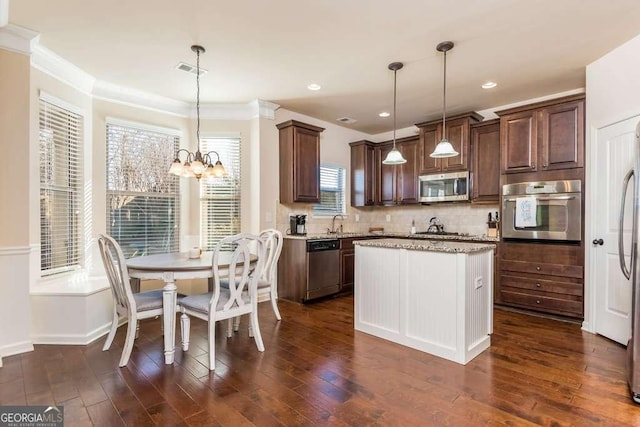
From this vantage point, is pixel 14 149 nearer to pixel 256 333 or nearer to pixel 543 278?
pixel 256 333

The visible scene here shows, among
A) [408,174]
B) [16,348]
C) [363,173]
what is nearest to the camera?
[16,348]

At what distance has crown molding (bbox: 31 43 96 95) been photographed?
10.1ft

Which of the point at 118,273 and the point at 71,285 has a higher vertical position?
the point at 118,273

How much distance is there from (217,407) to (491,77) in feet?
13.4

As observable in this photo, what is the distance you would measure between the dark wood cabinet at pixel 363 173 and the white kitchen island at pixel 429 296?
8.51 ft

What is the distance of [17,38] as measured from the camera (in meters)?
2.77

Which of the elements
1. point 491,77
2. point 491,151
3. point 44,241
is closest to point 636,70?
point 491,77

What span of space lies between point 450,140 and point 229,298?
3785 millimetres

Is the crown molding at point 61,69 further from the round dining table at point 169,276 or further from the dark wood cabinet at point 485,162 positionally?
the dark wood cabinet at point 485,162

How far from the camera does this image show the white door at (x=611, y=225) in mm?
2963

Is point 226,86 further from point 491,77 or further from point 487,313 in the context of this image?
point 487,313

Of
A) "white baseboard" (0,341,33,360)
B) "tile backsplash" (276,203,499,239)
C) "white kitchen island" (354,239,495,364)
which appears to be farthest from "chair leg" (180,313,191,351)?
"tile backsplash" (276,203,499,239)

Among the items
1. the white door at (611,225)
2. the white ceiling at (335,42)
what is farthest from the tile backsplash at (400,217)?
the white ceiling at (335,42)

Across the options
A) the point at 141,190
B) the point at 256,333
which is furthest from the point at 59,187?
the point at 256,333
